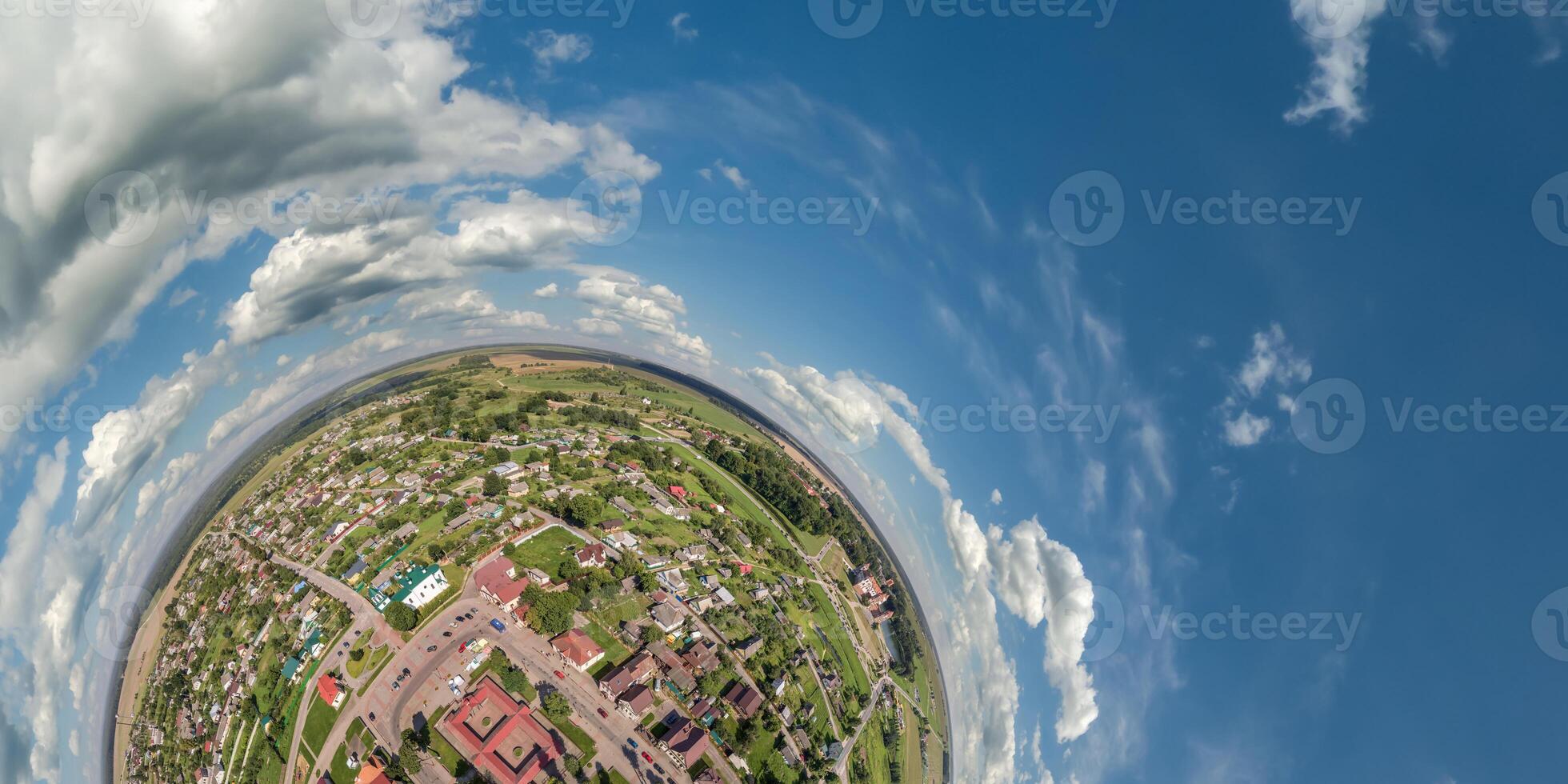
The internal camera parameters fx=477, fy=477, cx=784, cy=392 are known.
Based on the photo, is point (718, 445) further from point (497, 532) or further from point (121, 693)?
point (121, 693)

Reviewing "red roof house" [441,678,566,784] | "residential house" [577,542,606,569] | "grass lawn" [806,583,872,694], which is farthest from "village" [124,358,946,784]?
"residential house" [577,542,606,569]

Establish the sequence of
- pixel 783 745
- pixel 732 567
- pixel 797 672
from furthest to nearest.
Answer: pixel 732 567 < pixel 797 672 < pixel 783 745

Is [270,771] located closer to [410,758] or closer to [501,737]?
[410,758]

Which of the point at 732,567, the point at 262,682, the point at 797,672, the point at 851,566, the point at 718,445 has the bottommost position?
the point at 262,682

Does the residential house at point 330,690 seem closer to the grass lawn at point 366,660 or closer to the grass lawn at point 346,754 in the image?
the grass lawn at point 366,660

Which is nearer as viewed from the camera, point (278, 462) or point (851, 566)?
point (278, 462)

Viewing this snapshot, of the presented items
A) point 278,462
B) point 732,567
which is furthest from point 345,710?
point 278,462

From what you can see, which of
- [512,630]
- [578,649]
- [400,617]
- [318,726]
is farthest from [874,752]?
[318,726]
